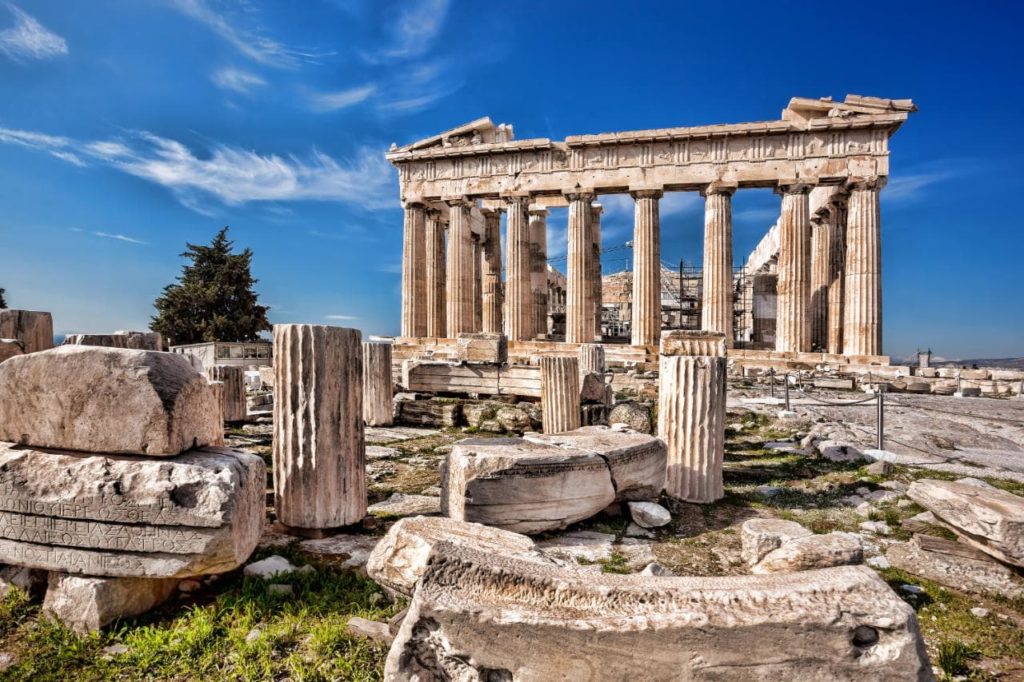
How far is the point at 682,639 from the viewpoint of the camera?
177 centimetres

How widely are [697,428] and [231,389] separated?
7649mm

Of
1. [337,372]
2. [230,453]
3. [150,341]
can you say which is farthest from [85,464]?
[150,341]

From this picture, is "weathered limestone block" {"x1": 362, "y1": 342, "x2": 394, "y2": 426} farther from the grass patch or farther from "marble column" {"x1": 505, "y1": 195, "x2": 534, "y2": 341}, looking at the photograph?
"marble column" {"x1": 505, "y1": 195, "x2": 534, "y2": 341}

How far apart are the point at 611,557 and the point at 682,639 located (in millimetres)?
1778

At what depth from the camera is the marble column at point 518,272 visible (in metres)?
18.6

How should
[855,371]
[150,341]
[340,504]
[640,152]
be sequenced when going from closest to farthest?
[340,504] < [150,341] < [855,371] < [640,152]

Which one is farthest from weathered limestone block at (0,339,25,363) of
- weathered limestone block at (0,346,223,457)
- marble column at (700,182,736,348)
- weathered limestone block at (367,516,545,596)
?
marble column at (700,182,736,348)

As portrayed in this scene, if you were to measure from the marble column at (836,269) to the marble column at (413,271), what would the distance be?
52.3 ft

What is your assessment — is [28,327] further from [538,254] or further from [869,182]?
[869,182]

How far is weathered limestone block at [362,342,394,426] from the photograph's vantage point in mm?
8594

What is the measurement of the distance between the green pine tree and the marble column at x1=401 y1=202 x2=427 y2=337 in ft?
40.1

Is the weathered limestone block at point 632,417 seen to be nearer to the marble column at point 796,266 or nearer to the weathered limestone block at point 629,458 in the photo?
the weathered limestone block at point 629,458

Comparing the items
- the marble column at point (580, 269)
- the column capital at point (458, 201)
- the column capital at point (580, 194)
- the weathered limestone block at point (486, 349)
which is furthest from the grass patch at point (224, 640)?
the column capital at point (458, 201)

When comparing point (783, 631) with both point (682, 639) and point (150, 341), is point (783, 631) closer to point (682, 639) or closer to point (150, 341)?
point (682, 639)
